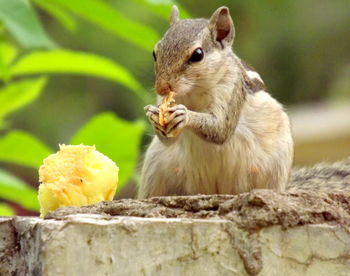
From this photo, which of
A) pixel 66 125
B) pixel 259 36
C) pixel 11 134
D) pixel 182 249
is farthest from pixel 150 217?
pixel 259 36

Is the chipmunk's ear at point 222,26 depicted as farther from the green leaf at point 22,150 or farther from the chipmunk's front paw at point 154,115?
the green leaf at point 22,150

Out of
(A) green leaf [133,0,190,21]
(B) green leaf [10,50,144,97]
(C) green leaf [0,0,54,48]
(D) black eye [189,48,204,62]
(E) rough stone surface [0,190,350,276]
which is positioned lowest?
(E) rough stone surface [0,190,350,276]

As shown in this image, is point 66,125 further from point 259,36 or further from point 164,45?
point 164,45

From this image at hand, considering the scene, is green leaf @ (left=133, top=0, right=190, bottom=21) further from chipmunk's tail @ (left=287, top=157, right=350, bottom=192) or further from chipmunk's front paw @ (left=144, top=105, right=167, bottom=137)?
chipmunk's tail @ (left=287, top=157, right=350, bottom=192)

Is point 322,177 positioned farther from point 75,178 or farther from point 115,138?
point 75,178

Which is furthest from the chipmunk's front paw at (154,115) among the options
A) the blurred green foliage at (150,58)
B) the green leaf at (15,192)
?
the blurred green foliage at (150,58)

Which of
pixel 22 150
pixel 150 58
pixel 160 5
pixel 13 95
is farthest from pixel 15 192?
pixel 150 58

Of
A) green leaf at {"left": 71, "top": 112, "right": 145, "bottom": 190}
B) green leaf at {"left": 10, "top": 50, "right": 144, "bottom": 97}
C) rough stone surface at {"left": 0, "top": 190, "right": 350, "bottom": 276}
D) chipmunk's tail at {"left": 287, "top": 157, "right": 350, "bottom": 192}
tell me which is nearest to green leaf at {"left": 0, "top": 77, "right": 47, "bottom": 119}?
green leaf at {"left": 10, "top": 50, "right": 144, "bottom": 97}
